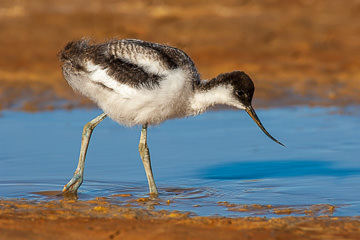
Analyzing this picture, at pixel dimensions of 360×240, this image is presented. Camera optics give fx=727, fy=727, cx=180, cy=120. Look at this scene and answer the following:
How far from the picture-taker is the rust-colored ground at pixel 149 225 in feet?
17.1

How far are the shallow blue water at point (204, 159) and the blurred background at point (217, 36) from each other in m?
2.27

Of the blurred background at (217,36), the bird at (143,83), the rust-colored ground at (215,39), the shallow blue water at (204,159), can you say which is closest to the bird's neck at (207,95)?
the bird at (143,83)

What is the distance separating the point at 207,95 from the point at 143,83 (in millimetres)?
638

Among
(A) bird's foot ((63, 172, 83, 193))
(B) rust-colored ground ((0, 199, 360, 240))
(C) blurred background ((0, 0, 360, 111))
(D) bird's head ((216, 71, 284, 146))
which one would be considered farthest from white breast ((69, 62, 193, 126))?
(C) blurred background ((0, 0, 360, 111))

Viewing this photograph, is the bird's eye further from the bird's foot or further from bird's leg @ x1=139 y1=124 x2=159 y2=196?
the bird's foot

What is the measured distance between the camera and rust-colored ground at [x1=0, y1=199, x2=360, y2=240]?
17.1ft

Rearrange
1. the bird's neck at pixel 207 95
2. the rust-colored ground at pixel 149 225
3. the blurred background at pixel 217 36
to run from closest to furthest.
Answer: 1. the rust-colored ground at pixel 149 225
2. the bird's neck at pixel 207 95
3. the blurred background at pixel 217 36

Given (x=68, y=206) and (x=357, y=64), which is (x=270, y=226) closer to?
(x=68, y=206)

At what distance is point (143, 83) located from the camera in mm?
6504

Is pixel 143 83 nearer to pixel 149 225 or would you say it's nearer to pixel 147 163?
pixel 147 163

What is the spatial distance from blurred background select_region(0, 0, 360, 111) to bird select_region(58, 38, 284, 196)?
235 inches

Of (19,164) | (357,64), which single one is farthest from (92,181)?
(357,64)

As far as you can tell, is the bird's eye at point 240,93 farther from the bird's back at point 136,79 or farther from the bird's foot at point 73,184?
the bird's foot at point 73,184

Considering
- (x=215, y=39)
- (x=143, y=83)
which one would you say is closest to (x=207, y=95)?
(x=143, y=83)
